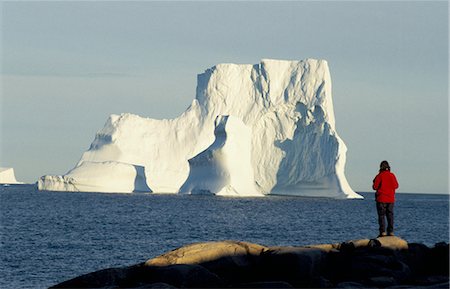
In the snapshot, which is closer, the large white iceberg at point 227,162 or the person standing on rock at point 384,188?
the person standing on rock at point 384,188

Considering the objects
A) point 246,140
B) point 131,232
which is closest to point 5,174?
point 246,140

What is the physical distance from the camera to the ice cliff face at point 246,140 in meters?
66.8

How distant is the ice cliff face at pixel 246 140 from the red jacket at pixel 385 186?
4951cm

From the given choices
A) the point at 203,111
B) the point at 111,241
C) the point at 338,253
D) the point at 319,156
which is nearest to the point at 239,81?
the point at 203,111

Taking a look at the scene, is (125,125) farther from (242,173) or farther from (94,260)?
(94,260)

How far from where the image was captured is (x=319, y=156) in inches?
2685

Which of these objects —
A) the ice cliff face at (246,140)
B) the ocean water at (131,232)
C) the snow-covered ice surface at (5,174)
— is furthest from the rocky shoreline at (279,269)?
the snow-covered ice surface at (5,174)

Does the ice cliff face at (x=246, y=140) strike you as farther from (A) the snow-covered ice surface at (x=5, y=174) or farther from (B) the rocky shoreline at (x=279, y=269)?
(B) the rocky shoreline at (x=279, y=269)

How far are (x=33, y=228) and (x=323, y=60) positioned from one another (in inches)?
1560

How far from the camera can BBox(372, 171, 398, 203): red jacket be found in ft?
44.2

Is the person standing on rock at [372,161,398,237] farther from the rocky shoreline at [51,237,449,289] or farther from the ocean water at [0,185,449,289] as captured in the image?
the ocean water at [0,185,449,289]

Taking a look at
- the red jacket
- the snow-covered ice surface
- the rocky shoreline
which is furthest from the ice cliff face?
the rocky shoreline

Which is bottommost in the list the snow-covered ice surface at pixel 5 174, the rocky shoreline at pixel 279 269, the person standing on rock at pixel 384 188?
the snow-covered ice surface at pixel 5 174

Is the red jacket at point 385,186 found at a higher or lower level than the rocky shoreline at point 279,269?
higher
